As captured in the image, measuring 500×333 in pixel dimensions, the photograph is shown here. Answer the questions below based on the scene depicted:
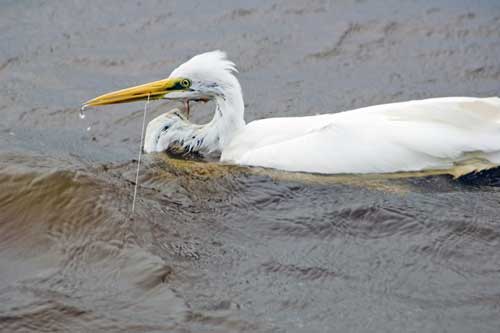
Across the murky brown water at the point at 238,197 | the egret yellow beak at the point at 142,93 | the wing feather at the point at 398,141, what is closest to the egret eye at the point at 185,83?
the egret yellow beak at the point at 142,93

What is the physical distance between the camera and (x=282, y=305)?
5.54 meters

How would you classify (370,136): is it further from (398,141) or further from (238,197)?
(238,197)

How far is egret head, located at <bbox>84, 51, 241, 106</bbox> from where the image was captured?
787 cm

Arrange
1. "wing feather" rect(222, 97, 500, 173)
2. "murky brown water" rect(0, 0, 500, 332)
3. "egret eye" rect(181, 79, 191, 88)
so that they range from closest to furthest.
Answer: "murky brown water" rect(0, 0, 500, 332), "wing feather" rect(222, 97, 500, 173), "egret eye" rect(181, 79, 191, 88)

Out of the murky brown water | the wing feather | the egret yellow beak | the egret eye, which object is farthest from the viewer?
the egret eye

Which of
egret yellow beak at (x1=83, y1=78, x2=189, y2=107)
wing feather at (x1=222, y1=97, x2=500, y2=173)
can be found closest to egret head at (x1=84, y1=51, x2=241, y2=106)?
egret yellow beak at (x1=83, y1=78, x2=189, y2=107)

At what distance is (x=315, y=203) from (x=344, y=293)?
1.44m

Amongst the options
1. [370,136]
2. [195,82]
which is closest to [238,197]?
[370,136]

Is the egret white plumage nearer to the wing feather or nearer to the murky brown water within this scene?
the wing feather

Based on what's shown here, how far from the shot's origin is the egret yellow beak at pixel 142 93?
7.77m

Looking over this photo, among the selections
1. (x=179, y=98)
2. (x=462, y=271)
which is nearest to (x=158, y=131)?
(x=179, y=98)

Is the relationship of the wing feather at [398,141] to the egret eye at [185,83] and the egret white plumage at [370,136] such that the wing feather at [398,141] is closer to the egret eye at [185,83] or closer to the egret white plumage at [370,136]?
the egret white plumage at [370,136]

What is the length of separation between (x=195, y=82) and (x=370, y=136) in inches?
63.3

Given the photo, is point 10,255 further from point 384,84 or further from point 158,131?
point 384,84
